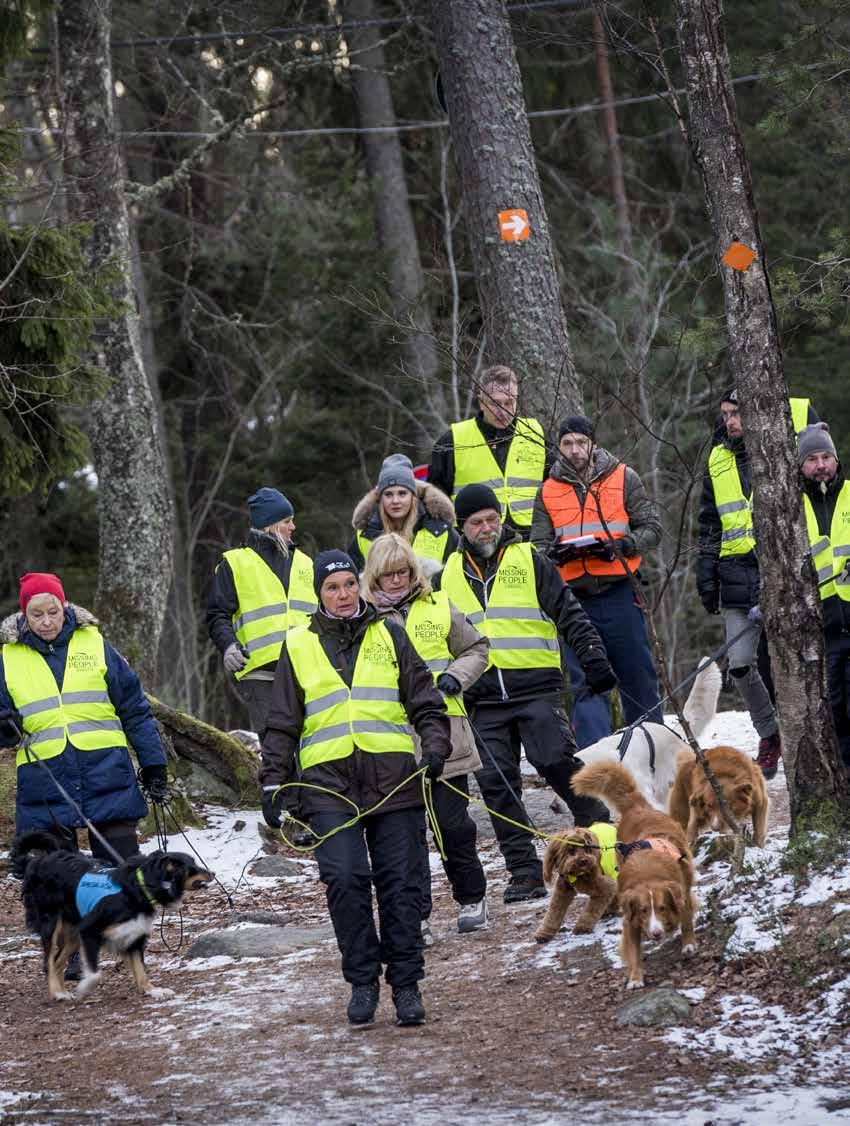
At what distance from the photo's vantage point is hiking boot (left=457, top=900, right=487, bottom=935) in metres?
7.41

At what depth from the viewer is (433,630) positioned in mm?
7027

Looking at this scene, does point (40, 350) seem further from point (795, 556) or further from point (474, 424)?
point (795, 556)

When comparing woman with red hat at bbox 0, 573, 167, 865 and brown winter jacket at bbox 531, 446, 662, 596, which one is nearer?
woman with red hat at bbox 0, 573, 167, 865

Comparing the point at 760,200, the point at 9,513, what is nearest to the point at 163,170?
the point at 9,513

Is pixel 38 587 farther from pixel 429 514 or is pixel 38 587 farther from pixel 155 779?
pixel 429 514

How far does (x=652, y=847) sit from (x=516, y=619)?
5.85 ft

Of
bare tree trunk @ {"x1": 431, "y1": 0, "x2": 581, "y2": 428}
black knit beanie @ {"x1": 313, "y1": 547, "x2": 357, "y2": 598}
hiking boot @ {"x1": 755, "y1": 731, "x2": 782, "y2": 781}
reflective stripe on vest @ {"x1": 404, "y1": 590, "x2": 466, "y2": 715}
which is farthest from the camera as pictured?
bare tree trunk @ {"x1": 431, "y1": 0, "x2": 581, "y2": 428}

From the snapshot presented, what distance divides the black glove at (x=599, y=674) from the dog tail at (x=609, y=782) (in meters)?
0.62

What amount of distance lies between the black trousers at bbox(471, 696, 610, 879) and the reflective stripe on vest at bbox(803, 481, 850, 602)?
1.59 m

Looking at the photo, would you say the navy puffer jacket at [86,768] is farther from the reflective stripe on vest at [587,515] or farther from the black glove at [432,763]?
the reflective stripe on vest at [587,515]

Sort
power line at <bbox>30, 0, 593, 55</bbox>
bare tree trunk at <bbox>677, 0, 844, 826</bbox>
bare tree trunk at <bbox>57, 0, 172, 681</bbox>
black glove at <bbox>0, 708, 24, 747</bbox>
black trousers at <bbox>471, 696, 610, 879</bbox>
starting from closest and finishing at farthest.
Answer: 1. bare tree trunk at <bbox>677, 0, 844, 826</bbox>
2. black glove at <bbox>0, 708, 24, 747</bbox>
3. black trousers at <bbox>471, 696, 610, 879</bbox>
4. bare tree trunk at <bbox>57, 0, 172, 681</bbox>
5. power line at <bbox>30, 0, 593, 55</bbox>

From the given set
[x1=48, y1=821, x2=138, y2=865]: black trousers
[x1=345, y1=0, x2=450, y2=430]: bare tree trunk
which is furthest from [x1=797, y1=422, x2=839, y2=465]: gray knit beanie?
[x1=345, y1=0, x2=450, y2=430]: bare tree trunk

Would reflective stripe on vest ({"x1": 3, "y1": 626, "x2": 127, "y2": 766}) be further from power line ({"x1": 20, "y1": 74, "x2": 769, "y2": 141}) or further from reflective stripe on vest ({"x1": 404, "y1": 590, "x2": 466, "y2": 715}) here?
power line ({"x1": 20, "y1": 74, "x2": 769, "y2": 141})

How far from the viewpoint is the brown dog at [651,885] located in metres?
5.96
